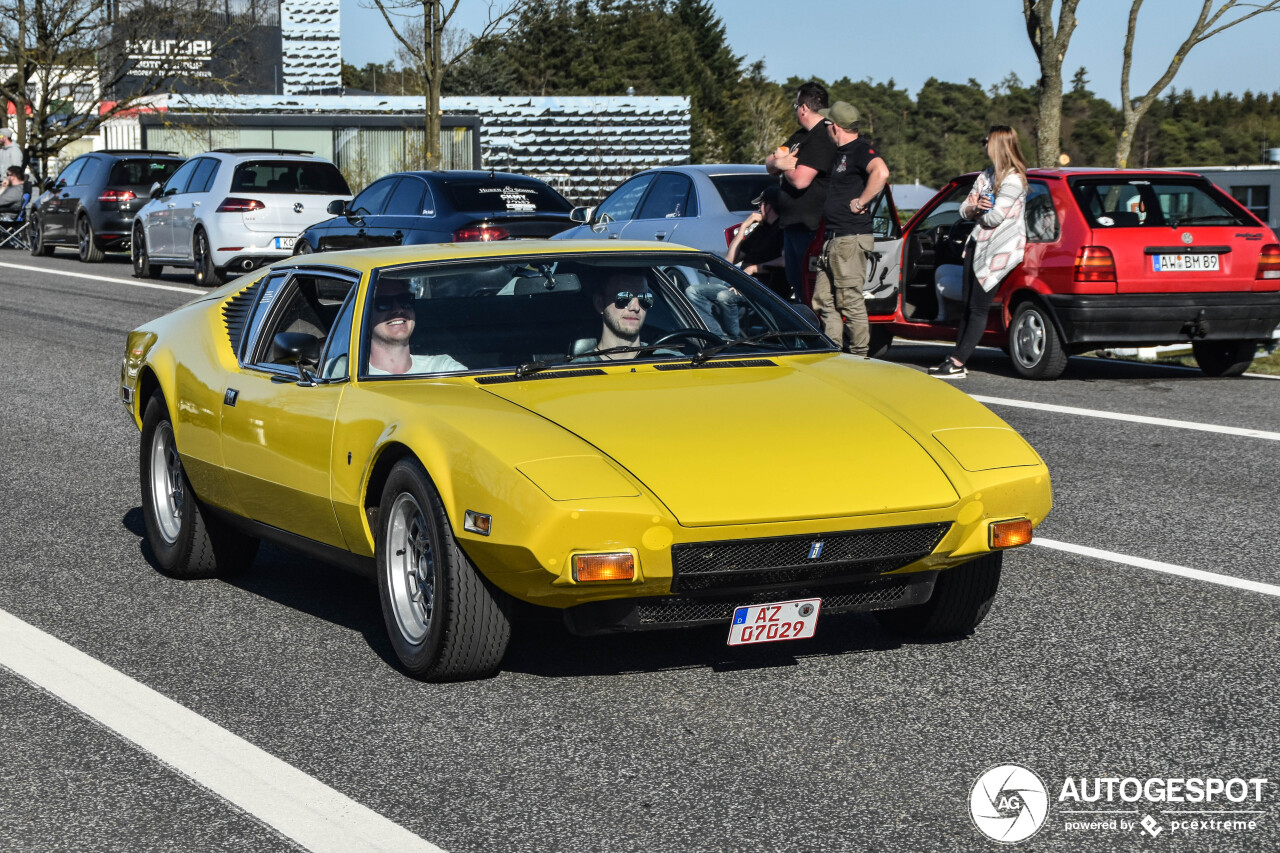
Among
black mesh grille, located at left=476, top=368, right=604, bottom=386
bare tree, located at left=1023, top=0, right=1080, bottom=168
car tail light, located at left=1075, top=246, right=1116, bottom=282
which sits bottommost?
car tail light, located at left=1075, top=246, right=1116, bottom=282

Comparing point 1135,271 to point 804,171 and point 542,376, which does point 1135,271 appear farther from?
point 542,376

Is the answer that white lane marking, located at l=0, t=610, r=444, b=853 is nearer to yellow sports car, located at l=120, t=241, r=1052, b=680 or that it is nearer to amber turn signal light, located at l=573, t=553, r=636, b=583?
yellow sports car, located at l=120, t=241, r=1052, b=680

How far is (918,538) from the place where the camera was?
4.66 m

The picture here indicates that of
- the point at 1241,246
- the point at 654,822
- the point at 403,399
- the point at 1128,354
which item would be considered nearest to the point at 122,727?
the point at 403,399

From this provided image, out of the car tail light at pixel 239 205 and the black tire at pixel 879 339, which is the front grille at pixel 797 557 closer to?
the black tire at pixel 879 339

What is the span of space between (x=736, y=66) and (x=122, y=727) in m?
121

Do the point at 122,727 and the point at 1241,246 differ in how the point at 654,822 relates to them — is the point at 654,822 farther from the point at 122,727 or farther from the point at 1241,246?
the point at 1241,246

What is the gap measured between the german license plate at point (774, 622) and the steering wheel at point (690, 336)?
4.34 feet

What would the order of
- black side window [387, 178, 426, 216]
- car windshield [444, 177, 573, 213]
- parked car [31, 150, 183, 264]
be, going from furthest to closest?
1. parked car [31, 150, 183, 264]
2. black side window [387, 178, 426, 216]
3. car windshield [444, 177, 573, 213]

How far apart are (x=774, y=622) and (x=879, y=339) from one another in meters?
9.85

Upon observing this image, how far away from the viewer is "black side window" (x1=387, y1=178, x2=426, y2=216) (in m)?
17.4

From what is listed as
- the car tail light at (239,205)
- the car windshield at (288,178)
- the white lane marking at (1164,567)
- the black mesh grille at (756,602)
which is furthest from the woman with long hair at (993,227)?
the car tail light at (239,205)

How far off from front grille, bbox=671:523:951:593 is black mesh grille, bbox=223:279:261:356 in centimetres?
261

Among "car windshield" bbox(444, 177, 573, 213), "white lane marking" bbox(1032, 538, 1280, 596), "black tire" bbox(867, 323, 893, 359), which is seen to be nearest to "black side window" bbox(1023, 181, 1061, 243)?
"black tire" bbox(867, 323, 893, 359)
